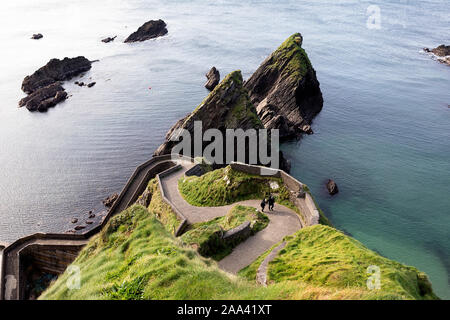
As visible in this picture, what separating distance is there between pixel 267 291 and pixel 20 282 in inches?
1024

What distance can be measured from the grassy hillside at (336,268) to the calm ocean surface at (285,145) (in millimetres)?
18006

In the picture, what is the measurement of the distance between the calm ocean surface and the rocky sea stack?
108 inches

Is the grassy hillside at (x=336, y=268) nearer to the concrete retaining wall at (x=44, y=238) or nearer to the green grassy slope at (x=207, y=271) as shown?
the green grassy slope at (x=207, y=271)

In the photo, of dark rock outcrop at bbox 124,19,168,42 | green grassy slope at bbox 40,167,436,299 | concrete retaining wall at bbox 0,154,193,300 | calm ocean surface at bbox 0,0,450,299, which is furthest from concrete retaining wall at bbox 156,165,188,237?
dark rock outcrop at bbox 124,19,168,42

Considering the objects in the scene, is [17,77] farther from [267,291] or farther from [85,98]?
[267,291]

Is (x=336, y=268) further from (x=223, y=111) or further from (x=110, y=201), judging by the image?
(x=223, y=111)

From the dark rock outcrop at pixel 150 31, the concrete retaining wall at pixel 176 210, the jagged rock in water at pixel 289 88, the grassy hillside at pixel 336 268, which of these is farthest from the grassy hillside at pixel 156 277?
the dark rock outcrop at pixel 150 31

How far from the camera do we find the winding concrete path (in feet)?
67.8

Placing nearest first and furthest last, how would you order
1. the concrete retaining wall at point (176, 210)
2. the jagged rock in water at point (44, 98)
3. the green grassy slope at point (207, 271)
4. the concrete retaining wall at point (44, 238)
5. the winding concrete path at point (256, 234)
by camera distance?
the green grassy slope at point (207, 271)
the winding concrete path at point (256, 234)
the concrete retaining wall at point (176, 210)
the concrete retaining wall at point (44, 238)
the jagged rock in water at point (44, 98)

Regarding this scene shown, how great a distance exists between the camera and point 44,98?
7988 cm

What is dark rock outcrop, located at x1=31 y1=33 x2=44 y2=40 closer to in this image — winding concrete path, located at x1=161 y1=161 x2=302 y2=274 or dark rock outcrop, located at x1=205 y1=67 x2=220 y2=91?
dark rock outcrop, located at x1=205 y1=67 x2=220 y2=91

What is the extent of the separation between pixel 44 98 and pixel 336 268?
85.2 metres

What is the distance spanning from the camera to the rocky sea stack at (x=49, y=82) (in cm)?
7706

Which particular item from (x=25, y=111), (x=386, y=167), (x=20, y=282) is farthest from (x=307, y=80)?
(x=25, y=111)
